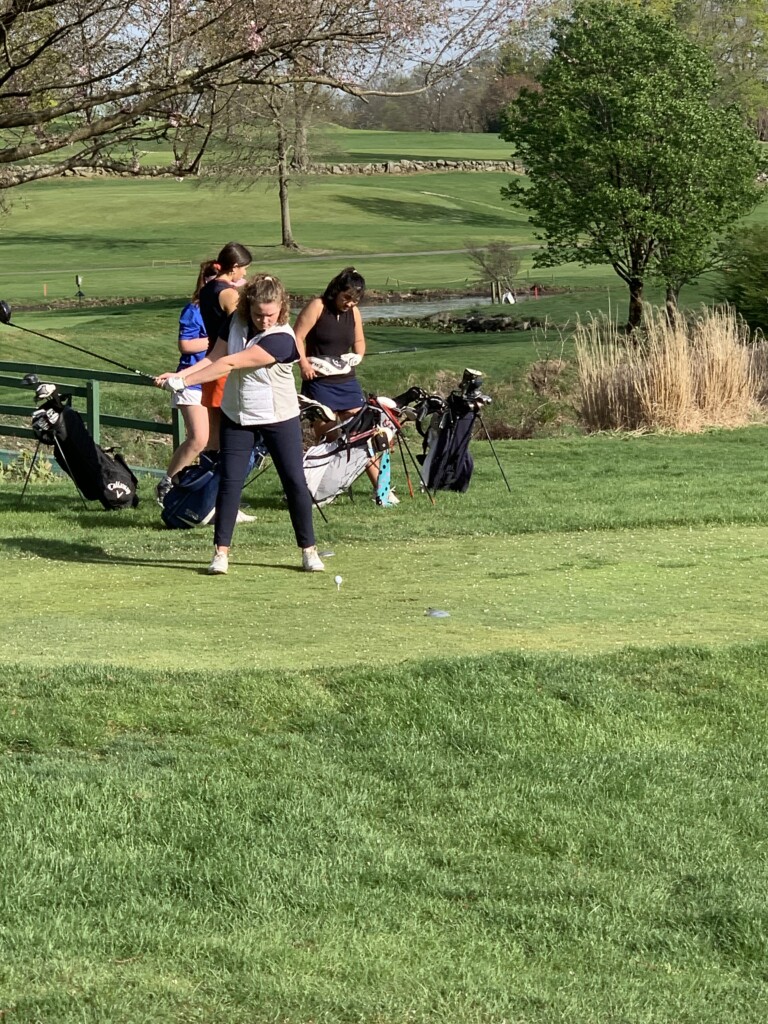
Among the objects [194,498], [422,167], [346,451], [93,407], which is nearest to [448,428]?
[346,451]

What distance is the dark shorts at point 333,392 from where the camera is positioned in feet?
39.4


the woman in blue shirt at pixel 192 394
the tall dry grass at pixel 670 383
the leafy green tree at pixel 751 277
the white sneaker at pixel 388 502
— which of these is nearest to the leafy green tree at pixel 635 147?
the leafy green tree at pixel 751 277

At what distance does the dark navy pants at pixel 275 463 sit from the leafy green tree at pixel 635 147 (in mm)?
19978

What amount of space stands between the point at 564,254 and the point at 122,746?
26.3 m

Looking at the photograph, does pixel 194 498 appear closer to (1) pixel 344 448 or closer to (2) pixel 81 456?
(1) pixel 344 448

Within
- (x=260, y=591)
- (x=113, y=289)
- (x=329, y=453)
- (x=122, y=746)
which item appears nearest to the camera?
(x=122, y=746)

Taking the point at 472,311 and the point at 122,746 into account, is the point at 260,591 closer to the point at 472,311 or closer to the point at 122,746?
the point at 122,746

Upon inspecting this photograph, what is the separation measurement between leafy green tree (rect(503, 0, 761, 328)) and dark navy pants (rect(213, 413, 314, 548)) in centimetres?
1998

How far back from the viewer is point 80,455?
40.0 ft

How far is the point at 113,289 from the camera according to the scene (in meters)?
49.6

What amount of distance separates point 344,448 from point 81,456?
215cm

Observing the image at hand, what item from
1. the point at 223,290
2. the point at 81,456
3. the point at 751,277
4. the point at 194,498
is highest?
the point at 223,290

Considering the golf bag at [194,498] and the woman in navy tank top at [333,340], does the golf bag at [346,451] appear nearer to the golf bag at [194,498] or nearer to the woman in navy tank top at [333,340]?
the woman in navy tank top at [333,340]

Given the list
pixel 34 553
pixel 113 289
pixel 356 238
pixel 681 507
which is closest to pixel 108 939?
pixel 34 553
